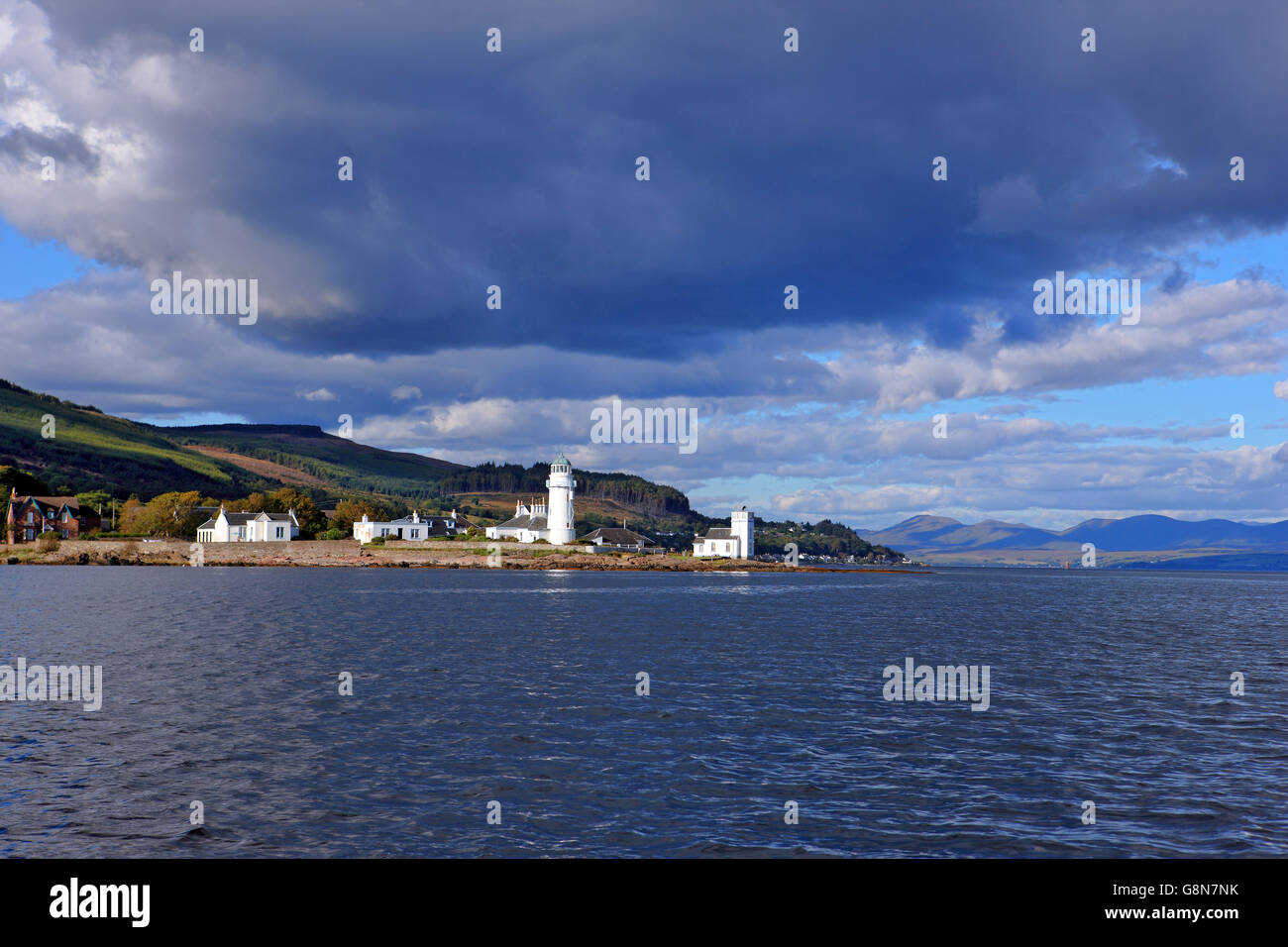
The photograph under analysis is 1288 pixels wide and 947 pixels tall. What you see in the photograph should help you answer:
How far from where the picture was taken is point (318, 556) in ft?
607

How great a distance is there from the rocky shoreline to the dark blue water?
12790 centimetres

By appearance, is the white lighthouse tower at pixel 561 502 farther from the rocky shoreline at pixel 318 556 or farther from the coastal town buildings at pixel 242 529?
the coastal town buildings at pixel 242 529

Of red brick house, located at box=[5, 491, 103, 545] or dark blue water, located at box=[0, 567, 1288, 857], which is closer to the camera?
dark blue water, located at box=[0, 567, 1288, 857]

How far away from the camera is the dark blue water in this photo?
17.4m

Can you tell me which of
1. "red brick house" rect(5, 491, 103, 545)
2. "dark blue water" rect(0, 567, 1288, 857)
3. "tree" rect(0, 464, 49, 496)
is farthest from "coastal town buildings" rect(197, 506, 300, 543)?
"dark blue water" rect(0, 567, 1288, 857)

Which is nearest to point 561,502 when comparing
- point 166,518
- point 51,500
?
point 166,518

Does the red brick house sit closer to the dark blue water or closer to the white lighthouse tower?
the white lighthouse tower

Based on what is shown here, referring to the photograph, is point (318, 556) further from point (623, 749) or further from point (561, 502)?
point (623, 749)

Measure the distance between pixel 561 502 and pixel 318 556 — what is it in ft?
177

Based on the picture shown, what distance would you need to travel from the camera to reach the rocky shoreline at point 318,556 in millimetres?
171500

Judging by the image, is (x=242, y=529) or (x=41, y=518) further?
(x=242, y=529)

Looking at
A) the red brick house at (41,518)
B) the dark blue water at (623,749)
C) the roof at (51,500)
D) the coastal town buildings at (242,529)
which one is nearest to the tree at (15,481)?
the red brick house at (41,518)

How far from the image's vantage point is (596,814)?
737 inches
